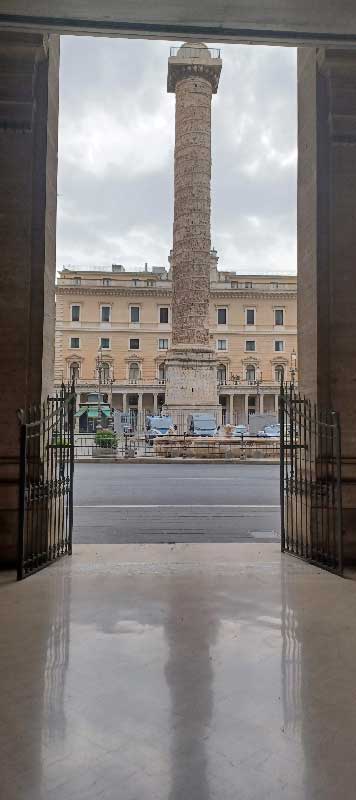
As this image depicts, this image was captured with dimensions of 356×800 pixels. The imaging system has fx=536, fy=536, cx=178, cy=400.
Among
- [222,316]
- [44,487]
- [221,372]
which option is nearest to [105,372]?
[221,372]

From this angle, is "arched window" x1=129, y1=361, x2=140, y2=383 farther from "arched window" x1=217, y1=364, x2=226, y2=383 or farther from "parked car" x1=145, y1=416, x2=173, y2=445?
"parked car" x1=145, y1=416, x2=173, y2=445

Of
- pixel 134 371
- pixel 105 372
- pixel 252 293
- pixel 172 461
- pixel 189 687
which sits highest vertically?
pixel 252 293

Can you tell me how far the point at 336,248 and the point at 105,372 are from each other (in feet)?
174

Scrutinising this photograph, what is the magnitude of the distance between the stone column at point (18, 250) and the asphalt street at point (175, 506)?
193 cm

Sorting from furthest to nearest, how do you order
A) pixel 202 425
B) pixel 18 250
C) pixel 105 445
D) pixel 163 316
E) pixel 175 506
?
pixel 163 316 → pixel 202 425 → pixel 105 445 → pixel 175 506 → pixel 18 250

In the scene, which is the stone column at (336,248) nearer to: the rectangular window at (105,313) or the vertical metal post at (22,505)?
the vertical metal post at (22,505)

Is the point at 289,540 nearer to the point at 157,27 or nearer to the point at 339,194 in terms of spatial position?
the point at 339,194

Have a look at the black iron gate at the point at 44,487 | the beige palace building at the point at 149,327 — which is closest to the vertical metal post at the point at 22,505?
the black iron gate at the point at 44,487

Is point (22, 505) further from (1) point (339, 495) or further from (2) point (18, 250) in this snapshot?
(1) point (339, 495)

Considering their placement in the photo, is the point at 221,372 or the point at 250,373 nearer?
the point at 221,372

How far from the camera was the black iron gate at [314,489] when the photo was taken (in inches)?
199

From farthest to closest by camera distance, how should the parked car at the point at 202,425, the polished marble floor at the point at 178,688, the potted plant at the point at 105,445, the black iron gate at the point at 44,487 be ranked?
the parked car at the point at 202,425 < the potted plant at the point at 105,445 < the black iron gate at the point at 44,487 < the polished marble floor at the point at 178,688

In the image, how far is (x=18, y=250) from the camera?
5.15m

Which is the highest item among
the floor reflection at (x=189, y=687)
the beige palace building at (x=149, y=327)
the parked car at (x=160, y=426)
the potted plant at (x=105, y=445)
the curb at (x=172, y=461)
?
the beige palace building at (x=149, y=327)
